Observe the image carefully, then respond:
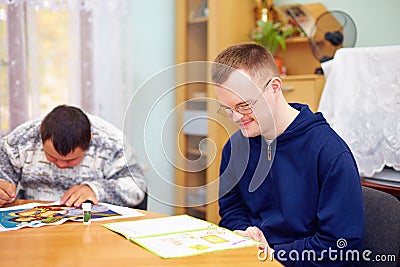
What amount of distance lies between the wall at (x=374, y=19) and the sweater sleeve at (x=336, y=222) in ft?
5.68

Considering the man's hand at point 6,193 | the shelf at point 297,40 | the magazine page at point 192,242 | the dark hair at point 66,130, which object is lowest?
the man's hand at point 6,193

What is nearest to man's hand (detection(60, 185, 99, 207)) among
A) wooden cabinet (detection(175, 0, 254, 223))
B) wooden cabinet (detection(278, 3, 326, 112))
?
wooden cabinet (detection(175, 0, 254, 223))

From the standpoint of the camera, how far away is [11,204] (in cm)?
184

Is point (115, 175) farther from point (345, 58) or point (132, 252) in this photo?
point (345, 58)

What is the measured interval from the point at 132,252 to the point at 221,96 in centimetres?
51

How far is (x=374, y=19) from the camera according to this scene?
118 inches

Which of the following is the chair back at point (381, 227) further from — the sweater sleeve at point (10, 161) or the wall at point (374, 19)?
the wall at point (374, 19)

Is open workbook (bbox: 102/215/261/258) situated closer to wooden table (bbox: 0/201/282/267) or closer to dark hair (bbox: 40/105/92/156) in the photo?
wooden table (bbox: 0/201/282/267)

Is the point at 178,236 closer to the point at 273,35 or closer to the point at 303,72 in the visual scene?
the point at 273,35

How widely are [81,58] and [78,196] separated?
176 centimetres

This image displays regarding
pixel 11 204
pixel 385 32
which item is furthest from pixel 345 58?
pixel 11 204

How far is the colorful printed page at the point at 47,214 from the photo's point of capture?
1515 mm

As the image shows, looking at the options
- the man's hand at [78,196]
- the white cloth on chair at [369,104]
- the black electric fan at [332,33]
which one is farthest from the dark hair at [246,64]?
the black electric fan at [332,33]

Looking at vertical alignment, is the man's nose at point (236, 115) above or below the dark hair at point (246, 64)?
below
